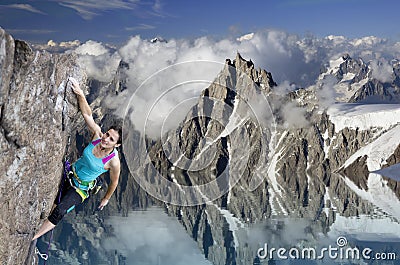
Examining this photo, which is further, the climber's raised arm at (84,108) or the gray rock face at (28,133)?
the climber's raised arm at (84,108)

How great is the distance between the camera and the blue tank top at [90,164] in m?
13.5

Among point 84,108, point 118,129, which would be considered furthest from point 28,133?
point 118,129

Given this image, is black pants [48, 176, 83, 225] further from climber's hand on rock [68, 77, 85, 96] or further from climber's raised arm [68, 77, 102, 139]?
climber's hand on rock [68, 77, 85, 96]

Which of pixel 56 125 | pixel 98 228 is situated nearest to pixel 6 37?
pixel 56 125

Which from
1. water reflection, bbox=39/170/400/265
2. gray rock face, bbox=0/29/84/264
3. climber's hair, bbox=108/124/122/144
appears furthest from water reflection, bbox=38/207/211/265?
climber's hair, bbox=108/124/122/144

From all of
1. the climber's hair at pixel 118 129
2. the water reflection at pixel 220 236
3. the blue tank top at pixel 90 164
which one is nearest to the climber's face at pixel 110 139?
the climber's hair at pixel 118 129

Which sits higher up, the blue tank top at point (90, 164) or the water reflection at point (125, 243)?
the blue tank top at point (90, 164)

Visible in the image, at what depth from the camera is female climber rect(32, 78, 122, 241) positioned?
13219mm

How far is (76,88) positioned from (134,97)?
6.30ft

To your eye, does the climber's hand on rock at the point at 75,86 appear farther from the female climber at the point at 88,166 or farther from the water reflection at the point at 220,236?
the water reflection at the point at 220,236

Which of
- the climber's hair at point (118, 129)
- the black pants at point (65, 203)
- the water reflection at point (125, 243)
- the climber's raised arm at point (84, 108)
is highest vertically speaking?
the climber's raised arm at point (84, 108)

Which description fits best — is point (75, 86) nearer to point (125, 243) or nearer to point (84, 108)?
point (84, 108)

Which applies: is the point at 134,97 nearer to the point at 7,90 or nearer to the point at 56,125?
the point at 56,125

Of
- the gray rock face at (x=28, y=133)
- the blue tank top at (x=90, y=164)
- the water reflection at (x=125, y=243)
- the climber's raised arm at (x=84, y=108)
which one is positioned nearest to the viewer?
the gray rock face at (x=28, y=133)
